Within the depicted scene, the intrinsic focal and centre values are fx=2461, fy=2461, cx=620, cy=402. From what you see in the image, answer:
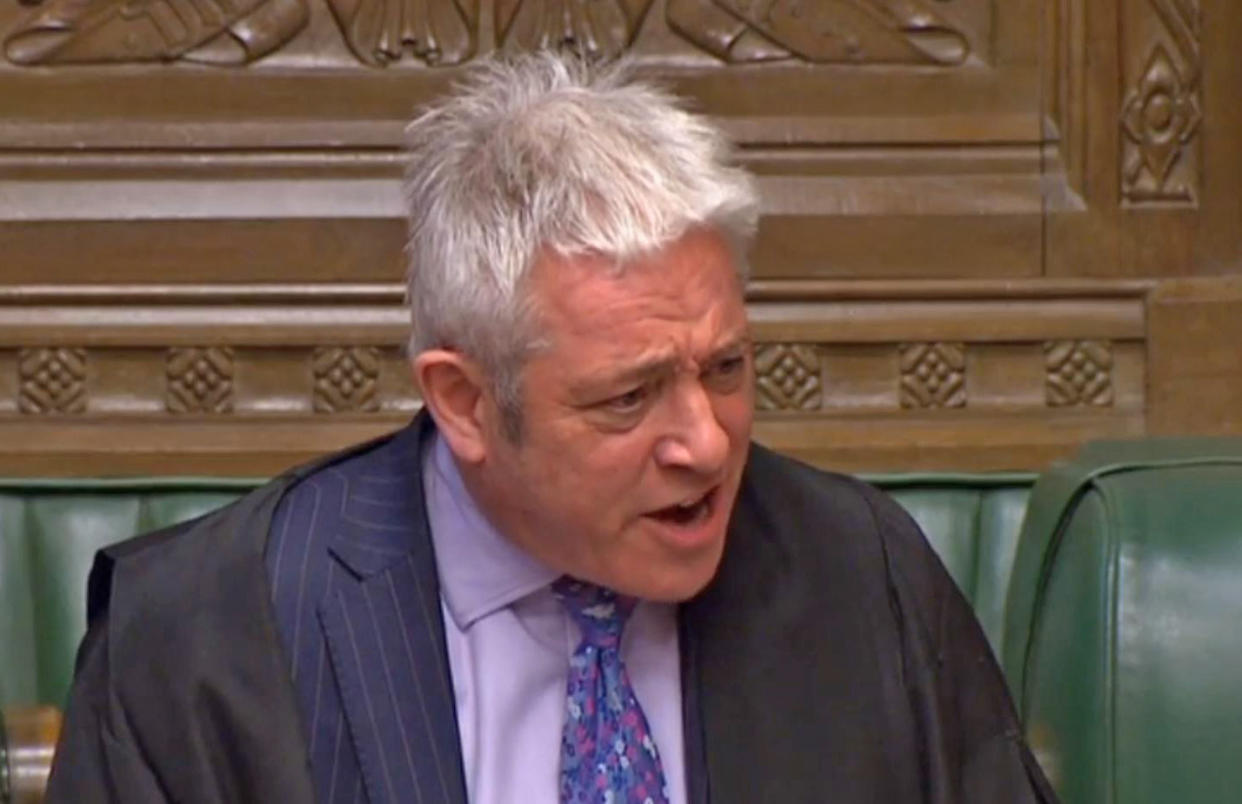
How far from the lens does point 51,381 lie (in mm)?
3014

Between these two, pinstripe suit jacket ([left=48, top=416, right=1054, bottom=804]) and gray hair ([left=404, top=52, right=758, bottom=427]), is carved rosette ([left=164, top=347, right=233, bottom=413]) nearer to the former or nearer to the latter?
pinstripe suit jacket ([left=48, top=416, right=1054, bottom=804])

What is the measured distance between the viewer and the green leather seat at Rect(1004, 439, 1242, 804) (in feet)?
6.63

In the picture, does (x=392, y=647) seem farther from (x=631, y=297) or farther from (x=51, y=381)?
(x=51, y=381)

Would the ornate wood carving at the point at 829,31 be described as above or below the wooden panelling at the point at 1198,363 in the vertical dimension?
above

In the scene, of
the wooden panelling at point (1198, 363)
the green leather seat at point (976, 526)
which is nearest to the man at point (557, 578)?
the green leather seat at point (976, 526)

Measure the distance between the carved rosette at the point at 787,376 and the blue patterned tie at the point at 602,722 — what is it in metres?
1.15

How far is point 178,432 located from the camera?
9.90 ft

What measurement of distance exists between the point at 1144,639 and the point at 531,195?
664 millimetres

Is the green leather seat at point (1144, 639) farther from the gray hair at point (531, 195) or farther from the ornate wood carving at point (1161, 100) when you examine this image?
the ornate wood carving at point (1161, 100)

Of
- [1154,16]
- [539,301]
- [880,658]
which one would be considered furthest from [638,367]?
[1154,16]

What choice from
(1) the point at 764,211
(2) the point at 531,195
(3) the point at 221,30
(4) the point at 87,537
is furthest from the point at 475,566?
(3) the point at 221,30

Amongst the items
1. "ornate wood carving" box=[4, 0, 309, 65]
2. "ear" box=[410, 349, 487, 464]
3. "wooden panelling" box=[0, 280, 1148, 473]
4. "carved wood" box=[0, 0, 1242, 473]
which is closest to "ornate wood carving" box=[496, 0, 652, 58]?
"carved wood" box=[0, 0, 1242, 473]

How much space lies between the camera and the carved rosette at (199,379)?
3029 mm

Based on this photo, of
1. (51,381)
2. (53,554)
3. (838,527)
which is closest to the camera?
(838,527)
